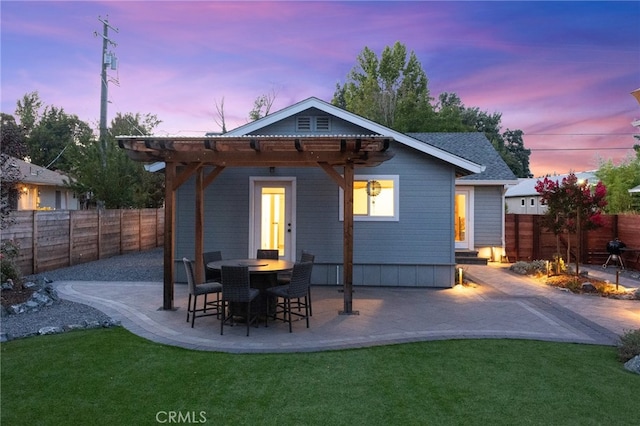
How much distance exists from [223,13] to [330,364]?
31.5 feet

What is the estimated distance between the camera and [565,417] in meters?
3.15

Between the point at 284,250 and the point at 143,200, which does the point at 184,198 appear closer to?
the point at 284,250

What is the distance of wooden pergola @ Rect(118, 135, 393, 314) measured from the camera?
5797 mm

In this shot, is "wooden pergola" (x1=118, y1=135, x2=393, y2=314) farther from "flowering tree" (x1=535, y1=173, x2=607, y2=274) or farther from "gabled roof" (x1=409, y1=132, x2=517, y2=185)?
"gabled roof" (x1=409, y1=132, x2=517, y2=185)

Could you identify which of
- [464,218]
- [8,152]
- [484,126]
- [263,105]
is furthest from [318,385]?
[484,126]

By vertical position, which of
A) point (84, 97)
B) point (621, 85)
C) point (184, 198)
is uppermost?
point (84, 97)

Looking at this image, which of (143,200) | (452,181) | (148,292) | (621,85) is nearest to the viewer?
(148,292)

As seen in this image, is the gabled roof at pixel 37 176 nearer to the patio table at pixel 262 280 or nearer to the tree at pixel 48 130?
the tree at pixel 48 130

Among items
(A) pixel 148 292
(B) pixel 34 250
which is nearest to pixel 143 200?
(B) pixel 34 250

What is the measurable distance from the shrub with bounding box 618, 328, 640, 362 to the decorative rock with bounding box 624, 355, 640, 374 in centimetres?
13

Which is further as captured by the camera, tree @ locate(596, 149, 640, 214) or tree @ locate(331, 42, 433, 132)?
tree @ locate(331, 42, 433, 132)

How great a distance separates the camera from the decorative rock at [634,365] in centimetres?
415

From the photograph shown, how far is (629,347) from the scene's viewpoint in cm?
448

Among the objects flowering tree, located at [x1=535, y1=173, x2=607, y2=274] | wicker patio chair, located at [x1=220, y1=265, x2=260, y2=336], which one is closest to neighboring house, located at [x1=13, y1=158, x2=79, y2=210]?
wicker patio chair, located at [x1=220, y1=265, x2=260, y2=336]
